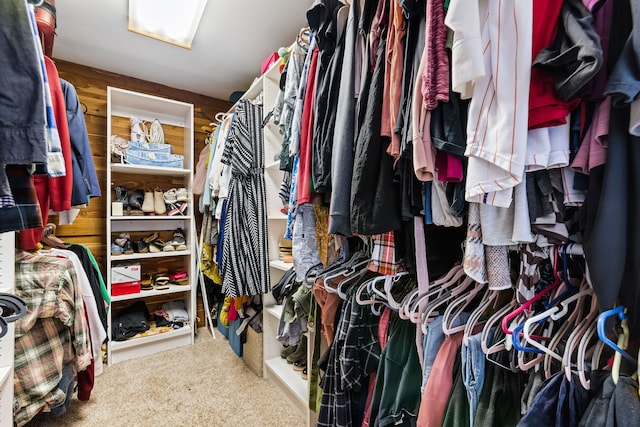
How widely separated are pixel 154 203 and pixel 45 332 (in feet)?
3.94

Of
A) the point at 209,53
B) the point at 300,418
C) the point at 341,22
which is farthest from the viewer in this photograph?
the point at 209,53

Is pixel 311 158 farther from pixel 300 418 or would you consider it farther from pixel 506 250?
pixel 300 418

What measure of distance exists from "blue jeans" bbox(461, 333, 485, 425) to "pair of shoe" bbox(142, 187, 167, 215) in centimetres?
240

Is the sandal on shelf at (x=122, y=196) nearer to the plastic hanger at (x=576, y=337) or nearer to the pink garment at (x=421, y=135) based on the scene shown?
the pink garment at (x=421, y=135)

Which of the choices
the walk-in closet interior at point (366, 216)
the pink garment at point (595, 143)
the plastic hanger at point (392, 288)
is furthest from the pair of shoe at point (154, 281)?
the pink garment at point (595, 143)

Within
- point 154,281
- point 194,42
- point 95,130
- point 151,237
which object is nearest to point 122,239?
point 151,237

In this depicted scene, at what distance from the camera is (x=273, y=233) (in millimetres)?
1902

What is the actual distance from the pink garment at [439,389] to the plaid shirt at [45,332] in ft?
5.32

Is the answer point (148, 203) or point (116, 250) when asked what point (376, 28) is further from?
point (116, 250)

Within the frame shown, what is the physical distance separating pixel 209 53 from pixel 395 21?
1.81 metres

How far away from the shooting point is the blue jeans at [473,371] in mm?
732

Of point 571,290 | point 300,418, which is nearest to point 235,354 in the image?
point 300,418

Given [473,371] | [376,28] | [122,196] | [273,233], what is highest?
[376,28]

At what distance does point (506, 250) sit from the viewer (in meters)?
0.71
